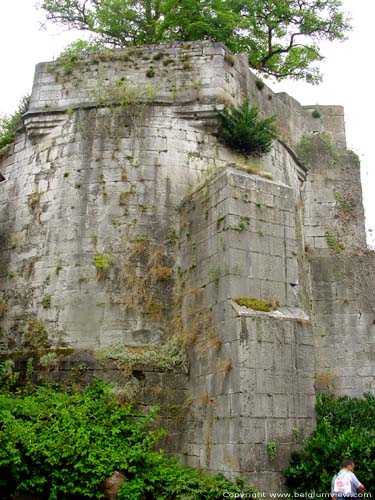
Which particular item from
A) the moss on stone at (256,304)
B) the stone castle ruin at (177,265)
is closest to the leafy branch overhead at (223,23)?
the stone castle ruin at (177,265)

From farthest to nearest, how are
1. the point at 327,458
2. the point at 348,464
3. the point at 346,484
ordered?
1. the point at 327,458
2. the point at 348,464
3. the point at 346,484

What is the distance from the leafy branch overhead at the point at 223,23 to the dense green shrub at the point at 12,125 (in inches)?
249

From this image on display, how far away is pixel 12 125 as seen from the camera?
45.8 ft

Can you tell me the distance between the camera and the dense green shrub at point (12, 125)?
543 inches

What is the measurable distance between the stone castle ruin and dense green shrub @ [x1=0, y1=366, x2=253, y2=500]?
27.8 inches

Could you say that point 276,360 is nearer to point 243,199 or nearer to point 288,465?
point 288,465

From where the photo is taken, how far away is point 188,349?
10562 millimetres

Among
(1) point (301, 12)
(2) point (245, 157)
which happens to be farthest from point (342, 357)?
(1) point (301, 12)

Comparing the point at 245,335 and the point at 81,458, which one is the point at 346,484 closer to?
the point at 245,335

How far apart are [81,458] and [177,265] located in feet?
14.6

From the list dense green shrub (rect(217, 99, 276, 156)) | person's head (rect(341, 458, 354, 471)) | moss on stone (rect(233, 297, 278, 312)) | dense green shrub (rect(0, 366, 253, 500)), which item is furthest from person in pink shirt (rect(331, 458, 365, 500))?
dense green shrub (rect(217, 99, 276, 156))

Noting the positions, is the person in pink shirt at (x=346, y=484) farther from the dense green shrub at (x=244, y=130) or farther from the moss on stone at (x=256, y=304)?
the dense green shrub at (x=244, y=130)

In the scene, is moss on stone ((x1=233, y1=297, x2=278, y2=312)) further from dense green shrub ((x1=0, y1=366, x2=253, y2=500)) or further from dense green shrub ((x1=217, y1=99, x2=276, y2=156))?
dense green shrub ((x1=217, y1=99, x2=276, y2=156))

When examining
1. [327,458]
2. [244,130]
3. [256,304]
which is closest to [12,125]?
[244,130]
